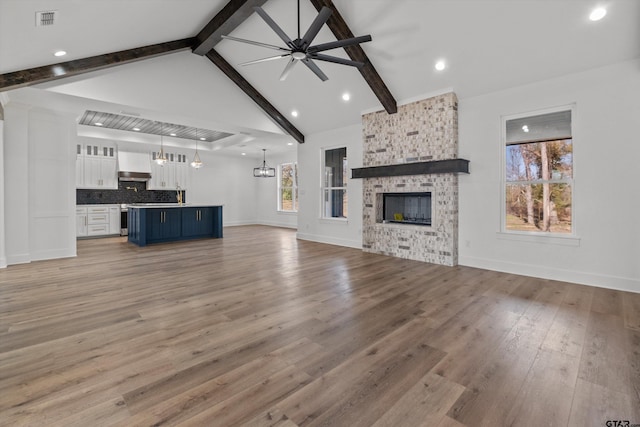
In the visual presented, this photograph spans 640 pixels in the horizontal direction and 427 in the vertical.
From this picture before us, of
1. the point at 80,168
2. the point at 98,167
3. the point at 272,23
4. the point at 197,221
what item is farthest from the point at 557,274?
the point at 80,168

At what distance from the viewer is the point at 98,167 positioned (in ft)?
29.7

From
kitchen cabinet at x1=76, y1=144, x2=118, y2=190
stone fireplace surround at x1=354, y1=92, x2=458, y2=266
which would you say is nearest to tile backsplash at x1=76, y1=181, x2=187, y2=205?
kitchen cabinet at x1=76, y1=144, x2=118, y2=190

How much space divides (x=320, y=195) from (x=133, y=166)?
6275 mm

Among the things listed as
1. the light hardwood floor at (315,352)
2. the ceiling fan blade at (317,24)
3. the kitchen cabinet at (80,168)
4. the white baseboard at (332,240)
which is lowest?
the light hardwood floor at (315,352)

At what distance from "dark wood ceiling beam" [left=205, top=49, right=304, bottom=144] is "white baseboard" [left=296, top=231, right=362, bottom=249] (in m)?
2.70

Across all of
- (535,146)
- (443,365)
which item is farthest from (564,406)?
(535,146)

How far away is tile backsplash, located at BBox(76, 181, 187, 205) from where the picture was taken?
902 centimetres

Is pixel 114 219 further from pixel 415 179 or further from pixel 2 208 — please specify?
pixel 415 179

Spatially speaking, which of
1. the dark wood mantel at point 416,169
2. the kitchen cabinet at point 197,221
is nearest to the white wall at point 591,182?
the dark wood mantel at point 416,169

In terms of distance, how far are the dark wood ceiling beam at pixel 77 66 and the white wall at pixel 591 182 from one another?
18.8ft

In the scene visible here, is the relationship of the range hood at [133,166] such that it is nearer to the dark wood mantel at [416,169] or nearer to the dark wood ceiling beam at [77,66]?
the dark wood ceiling beam at [77,66]

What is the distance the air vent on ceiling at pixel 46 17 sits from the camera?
3135mm

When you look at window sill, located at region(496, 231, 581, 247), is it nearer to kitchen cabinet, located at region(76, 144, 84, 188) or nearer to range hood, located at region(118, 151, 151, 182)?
range hood, located at region(118, 151, 151, 182)

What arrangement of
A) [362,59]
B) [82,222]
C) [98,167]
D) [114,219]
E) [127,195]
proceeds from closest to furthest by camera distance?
[362,59] < [82,222] < [98,167] < [114,219] < [127,195]
